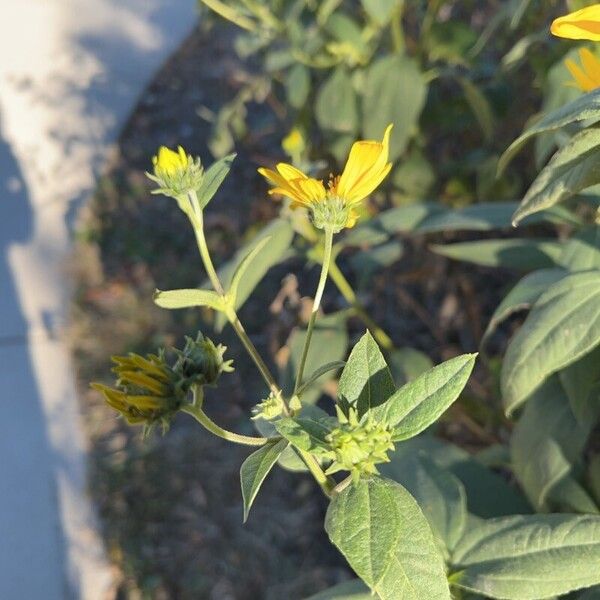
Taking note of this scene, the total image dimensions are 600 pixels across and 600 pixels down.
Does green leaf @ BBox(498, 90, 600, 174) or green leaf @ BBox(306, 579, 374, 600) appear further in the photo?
green leaf @ BBox(306, 579, 374, 600)

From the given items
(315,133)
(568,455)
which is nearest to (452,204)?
(315,133)

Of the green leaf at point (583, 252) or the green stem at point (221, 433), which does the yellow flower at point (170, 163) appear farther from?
the green leaf at point (583, 252)

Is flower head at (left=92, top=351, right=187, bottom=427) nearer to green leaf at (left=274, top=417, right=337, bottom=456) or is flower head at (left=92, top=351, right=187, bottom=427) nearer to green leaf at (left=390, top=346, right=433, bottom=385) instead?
green leaf at (left=274, top=417, right=337, bottom=456)

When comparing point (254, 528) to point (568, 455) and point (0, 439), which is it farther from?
point (568, 455)

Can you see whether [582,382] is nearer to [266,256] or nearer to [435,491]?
[435,491]

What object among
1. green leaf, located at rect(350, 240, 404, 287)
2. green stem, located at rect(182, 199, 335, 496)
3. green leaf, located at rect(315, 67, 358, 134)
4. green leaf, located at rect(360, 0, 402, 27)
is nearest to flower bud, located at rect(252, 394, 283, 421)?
green stem, located at rect(182, 199, 335, 496)

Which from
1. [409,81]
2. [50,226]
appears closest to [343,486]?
[409,81]

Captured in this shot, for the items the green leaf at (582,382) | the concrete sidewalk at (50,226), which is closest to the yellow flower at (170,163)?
the green leaf at (582,382)
